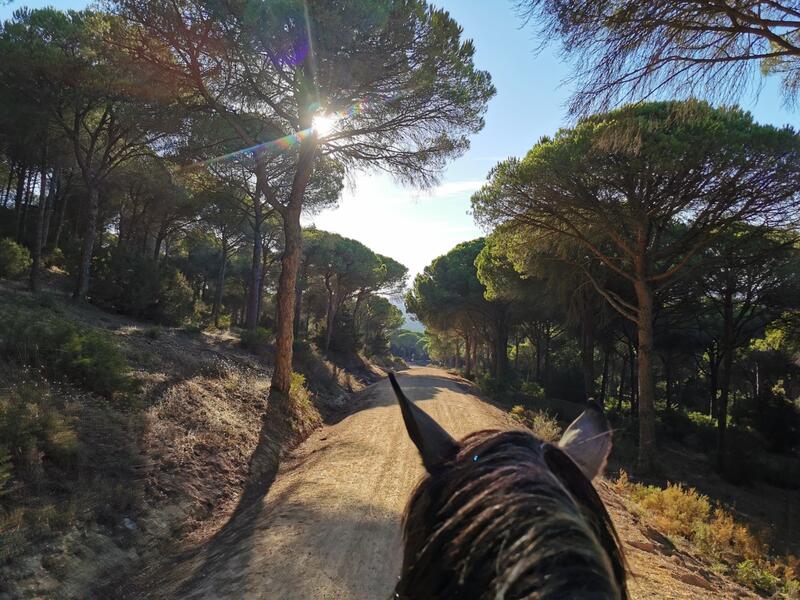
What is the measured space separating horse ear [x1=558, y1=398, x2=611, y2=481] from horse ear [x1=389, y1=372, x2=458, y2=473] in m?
0.43

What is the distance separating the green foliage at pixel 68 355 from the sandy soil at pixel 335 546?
8.71 ft

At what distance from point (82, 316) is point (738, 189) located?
1479cm

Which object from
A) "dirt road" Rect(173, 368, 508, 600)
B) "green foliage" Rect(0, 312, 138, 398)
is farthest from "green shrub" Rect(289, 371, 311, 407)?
"green foliage" Rect(0, 312, 138, 398)

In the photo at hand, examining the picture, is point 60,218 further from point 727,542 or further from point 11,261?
point 727,542

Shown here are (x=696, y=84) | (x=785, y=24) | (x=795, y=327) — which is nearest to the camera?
(x=785, y=24)

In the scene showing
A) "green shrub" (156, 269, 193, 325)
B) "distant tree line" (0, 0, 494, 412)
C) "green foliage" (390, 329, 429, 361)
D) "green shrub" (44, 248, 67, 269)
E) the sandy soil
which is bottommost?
"green foliage" (390, 329, 429, 361)

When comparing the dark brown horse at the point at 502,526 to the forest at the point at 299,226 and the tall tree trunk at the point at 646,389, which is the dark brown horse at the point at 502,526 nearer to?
the forest at the point at 299,226

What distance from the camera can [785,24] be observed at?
4.00 m

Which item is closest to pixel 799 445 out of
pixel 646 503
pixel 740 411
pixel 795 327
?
pixel 740 411

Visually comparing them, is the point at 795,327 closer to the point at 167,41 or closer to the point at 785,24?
the point at 785,24

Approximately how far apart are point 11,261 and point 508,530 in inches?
712

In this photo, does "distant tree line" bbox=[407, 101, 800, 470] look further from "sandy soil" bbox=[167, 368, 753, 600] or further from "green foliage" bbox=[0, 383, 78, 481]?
"green foliage" bbox=[0, 383, 78, 481]

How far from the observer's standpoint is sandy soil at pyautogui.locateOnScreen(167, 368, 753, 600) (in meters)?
3.47

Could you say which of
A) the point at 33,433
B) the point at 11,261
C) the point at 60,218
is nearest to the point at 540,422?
the point at 33,433
